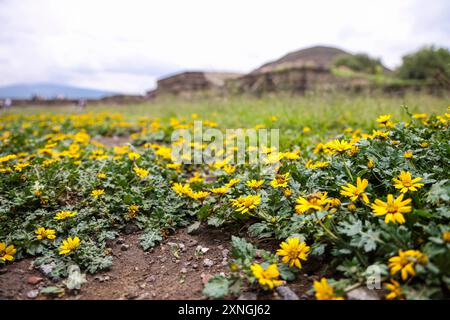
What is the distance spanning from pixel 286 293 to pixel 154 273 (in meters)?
0.90

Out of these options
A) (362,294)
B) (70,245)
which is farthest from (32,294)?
(362,294)

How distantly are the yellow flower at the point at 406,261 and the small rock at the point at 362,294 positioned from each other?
157mm

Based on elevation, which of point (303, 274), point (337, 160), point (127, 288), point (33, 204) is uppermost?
point (337, 160)

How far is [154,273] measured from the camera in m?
1.97

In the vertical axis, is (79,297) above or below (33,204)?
below

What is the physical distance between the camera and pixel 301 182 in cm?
223

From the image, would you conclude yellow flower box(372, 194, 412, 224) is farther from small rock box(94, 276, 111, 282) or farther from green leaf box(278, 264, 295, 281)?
small rock box(94, 276, 111, 282)

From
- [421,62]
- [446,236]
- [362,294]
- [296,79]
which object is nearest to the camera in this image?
[446,236]

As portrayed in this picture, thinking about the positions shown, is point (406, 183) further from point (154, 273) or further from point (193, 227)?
point (154, 273)

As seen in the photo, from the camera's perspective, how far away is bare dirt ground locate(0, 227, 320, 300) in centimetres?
172

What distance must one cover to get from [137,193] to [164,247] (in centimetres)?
60

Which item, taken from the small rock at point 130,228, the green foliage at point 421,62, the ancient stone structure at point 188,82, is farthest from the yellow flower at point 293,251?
the green foliage at point 421,62

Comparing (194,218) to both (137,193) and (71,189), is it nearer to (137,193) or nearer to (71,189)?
(137,193)
